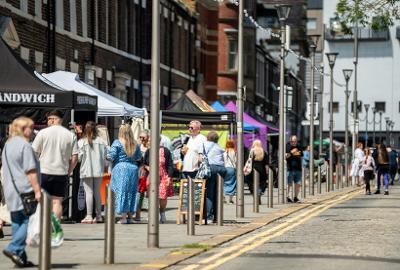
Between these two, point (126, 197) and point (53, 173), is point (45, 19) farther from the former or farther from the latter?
point (53, 173)

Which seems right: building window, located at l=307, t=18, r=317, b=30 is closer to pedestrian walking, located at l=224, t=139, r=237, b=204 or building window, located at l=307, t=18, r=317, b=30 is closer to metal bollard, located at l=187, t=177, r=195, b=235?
pedestrian walking, located at l=224, t=139, r=237, b=204

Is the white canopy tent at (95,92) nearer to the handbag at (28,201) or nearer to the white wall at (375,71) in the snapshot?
the handbag at (28,201)

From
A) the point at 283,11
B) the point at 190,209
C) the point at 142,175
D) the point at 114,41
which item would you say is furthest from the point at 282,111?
the point at 190,209

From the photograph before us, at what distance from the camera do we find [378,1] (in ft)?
123

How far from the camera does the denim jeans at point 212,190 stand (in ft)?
78.9

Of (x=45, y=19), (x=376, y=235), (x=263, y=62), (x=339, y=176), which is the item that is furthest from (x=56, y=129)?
(x=263, y=62)

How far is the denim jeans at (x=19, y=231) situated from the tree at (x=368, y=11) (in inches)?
925

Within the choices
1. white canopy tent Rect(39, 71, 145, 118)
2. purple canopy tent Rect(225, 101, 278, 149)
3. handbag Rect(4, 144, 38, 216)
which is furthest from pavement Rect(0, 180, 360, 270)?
A: purple canopy tent Rect(225, 101, 278, 149)

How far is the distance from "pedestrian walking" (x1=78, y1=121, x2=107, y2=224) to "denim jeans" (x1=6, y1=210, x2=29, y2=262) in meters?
8.64

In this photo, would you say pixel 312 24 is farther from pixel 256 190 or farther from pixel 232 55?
pixel 256 190

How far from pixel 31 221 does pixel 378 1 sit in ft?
80.5

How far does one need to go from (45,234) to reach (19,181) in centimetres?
193

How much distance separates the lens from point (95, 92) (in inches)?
1133

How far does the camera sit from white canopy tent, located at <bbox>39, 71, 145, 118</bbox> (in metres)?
27.6
